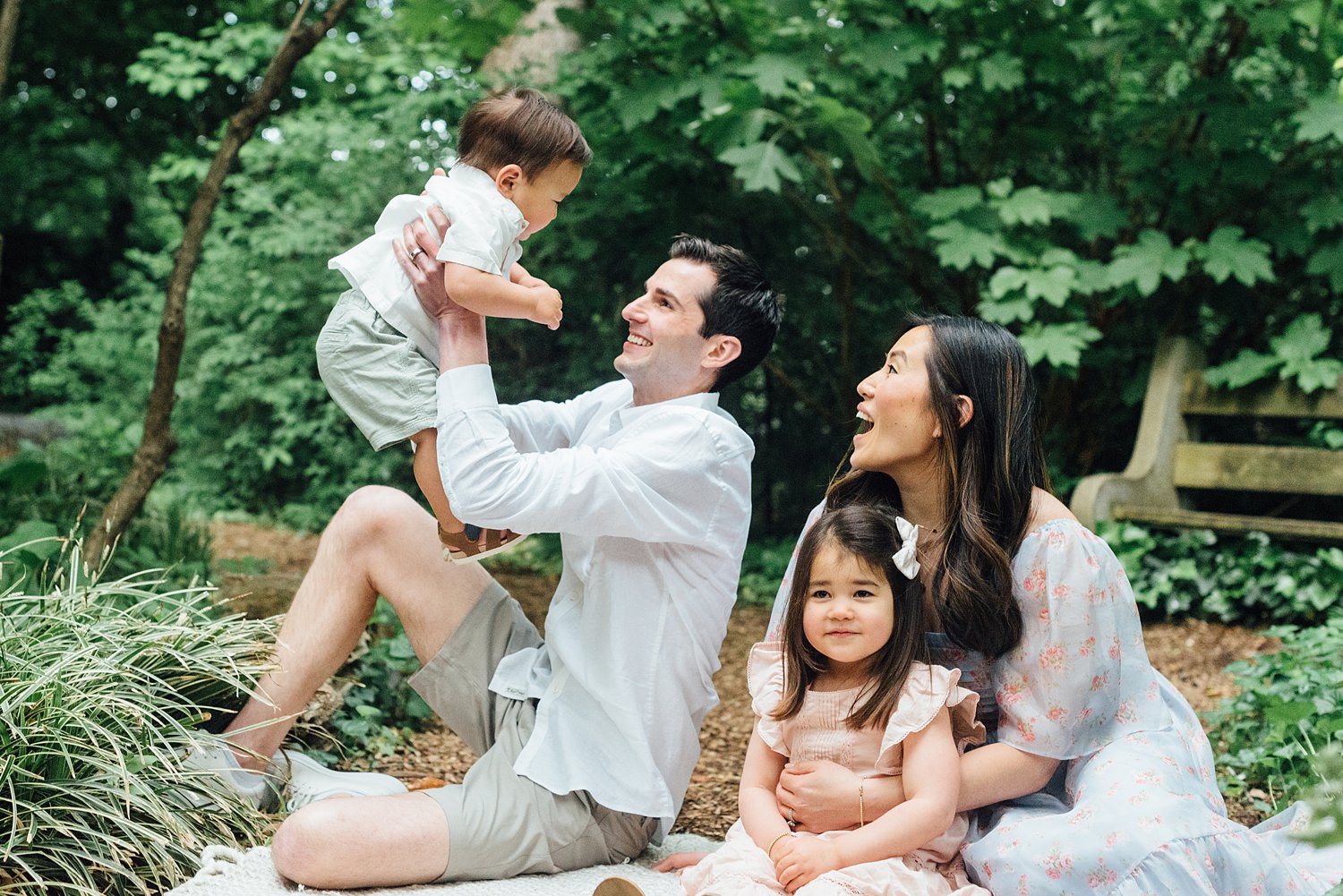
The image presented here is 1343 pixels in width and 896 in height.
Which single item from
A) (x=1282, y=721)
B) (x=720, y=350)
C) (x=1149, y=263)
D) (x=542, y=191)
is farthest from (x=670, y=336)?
(x=1149, y=263)

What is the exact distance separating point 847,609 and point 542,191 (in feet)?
3.49

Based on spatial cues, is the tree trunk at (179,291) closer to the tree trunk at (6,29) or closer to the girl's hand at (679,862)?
the tree trunk at (6,29)

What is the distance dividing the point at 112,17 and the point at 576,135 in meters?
12.9

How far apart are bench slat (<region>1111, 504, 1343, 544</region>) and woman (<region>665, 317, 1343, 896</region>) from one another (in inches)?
102

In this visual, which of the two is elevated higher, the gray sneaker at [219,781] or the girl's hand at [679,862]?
the gray sneaker at [219,781]

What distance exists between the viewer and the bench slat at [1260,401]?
453cm

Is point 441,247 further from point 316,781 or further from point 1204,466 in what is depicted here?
point 1204,466

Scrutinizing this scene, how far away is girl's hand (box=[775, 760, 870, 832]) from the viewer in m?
1.89

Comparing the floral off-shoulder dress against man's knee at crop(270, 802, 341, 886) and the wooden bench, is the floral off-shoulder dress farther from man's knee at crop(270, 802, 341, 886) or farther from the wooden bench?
the wooden bench

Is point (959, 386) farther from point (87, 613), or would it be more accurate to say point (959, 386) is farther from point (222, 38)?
point (222, 38)

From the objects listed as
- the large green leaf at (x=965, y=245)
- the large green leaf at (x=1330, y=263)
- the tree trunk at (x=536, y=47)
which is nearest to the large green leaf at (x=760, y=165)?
the large green leaf at (x=965, y=245)

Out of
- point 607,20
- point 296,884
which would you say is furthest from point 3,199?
point 296,884

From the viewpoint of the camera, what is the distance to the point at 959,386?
2033 mm

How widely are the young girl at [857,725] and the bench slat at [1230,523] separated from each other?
2.98 meters
